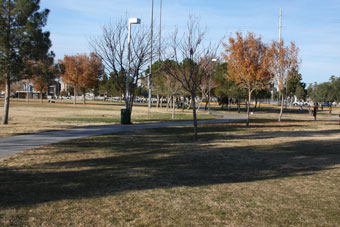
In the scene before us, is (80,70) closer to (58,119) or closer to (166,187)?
(58,119)

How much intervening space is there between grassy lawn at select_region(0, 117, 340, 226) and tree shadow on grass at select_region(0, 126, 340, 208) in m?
0.02

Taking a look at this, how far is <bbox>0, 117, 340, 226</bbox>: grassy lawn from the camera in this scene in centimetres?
546

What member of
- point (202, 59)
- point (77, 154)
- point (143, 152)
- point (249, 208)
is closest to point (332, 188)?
point (249, 208)

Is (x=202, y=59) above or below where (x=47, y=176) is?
above

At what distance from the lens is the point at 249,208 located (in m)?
6.06

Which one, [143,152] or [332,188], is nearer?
[332,188]

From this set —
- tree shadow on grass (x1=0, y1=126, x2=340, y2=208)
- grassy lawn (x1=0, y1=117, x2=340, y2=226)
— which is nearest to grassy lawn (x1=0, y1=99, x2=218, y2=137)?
tree shadow on grass (x1=0, y1=126, x2=340, y2=208)

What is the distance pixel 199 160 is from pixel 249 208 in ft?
15.4

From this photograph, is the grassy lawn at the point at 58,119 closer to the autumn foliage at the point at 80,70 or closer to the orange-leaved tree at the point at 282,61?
the orange-leaved tree at the point at 282,61

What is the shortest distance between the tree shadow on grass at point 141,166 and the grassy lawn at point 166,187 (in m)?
0.02

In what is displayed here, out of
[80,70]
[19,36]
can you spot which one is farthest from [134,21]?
[80,70]

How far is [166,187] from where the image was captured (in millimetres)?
7312

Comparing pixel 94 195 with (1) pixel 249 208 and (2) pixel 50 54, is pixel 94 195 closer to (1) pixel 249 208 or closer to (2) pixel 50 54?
(1) pixel 249 208

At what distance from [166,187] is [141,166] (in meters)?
2.23
